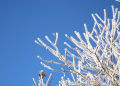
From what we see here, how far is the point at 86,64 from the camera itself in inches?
99.7

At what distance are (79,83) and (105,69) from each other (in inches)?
17.5

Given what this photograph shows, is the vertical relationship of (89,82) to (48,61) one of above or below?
below

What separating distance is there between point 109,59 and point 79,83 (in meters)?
0.48

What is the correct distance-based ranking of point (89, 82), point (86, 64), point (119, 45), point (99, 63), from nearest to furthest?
1. point (99, 63)
2. point (89, 82)
3. point (119, 45)
4. point (86, 64)

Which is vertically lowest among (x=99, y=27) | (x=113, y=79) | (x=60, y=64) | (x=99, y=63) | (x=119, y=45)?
(x=113, y=79)

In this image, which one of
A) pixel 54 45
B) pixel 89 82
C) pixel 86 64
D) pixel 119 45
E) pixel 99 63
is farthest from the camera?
pixel 86 64

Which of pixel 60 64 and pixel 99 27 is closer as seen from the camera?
pixel 60 64

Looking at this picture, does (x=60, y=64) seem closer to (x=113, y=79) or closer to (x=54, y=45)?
(x=54, y=45)

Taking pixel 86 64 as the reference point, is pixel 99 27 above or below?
above

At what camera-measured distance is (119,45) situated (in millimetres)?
2344

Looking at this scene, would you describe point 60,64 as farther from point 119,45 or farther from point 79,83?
point 119,45

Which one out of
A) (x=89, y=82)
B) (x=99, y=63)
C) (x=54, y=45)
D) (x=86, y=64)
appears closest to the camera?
(x=99, y=63)

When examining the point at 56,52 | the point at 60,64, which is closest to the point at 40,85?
the point at 60,64

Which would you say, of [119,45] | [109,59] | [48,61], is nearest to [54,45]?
[48,61]
